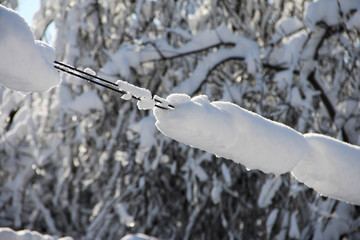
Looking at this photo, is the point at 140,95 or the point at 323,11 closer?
the point at 140,95

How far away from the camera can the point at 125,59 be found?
3.43 meters

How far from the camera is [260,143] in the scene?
1217mm

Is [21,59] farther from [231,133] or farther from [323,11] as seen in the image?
[323,11]

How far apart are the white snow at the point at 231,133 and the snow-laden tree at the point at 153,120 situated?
5.85 ft

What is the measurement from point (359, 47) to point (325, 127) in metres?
0.74

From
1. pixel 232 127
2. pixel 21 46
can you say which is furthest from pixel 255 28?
pixel 21 46

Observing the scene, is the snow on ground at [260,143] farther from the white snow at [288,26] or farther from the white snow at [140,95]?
the white snow at [288,26]

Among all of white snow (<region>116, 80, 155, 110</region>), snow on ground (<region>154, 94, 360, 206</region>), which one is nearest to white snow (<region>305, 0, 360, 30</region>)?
snow on ground (<region>154, 94, 360, 206</region>)

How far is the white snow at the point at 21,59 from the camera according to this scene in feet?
3.19

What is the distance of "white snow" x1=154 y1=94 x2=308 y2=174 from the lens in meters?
1.10

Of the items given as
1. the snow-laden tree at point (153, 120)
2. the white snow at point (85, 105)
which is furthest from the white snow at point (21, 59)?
the white snow at point (85, 105)

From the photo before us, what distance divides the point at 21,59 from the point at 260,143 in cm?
66

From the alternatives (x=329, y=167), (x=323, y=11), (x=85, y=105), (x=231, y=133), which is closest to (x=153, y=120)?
(x=85, y=105)

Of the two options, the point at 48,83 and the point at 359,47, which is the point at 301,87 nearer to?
the point at 359,47
